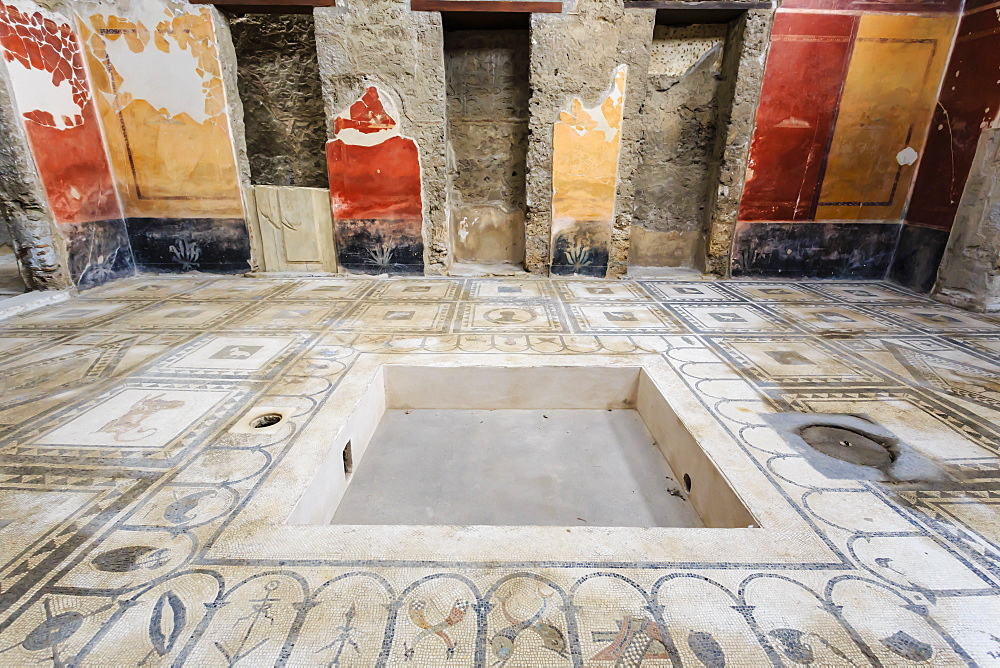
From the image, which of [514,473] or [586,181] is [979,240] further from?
[514,473]

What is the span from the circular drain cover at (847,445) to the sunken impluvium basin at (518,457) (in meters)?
0.44

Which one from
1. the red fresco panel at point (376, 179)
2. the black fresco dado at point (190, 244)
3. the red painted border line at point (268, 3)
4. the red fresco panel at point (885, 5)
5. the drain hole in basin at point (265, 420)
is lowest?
the drain hole in basin at point (265, 420)

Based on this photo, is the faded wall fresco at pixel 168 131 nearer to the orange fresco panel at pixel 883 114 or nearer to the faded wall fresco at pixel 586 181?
the faded wall fresco at pixel 586 181

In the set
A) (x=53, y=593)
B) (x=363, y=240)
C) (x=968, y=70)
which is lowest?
(x=53, y=593)

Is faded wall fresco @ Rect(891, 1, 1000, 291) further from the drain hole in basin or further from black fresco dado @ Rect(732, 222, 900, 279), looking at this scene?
the drain hole in basin

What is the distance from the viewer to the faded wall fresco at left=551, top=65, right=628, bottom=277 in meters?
4.05

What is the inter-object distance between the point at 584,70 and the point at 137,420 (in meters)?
3.81

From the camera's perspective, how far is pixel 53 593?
3.72 feet

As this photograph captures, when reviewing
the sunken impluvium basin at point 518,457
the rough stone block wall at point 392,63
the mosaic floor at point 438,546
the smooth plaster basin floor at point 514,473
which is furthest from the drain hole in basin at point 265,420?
the rough stone block wall at point 392,63

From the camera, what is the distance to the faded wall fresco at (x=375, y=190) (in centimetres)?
407

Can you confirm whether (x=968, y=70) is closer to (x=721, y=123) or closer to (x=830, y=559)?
(x=721, y=123)

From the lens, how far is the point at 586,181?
422 cm

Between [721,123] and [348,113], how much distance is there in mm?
3182

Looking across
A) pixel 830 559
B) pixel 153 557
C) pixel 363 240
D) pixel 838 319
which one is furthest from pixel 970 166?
pixel 153 557
